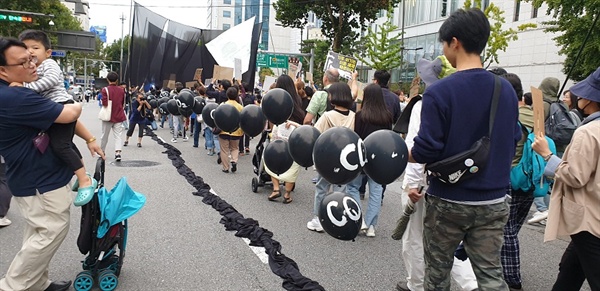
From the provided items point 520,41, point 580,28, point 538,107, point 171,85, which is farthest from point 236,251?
point 520,41

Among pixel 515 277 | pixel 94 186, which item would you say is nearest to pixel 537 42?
pixel 515 277

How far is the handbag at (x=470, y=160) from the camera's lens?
2277mm

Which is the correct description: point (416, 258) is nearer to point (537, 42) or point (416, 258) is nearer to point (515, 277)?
point (515, 277)

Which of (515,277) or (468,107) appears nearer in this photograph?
(468,107)

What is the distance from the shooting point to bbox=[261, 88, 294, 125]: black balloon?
14.8 ft

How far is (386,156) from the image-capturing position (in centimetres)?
289

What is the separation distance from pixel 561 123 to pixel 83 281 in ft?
19.5

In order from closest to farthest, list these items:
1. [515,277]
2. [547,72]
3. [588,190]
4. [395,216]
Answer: [588,190] → [515,277] → [395,216] → [547,72]

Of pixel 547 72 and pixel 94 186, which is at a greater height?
pixel 547 72

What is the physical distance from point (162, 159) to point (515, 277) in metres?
8.58

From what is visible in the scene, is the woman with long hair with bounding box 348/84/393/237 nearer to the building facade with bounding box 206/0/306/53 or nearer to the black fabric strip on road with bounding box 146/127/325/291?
the black fabric strip on road with bounding box 146/127/325/291

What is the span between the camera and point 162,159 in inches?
421

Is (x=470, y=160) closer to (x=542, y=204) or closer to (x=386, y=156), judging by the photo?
(x=386, y=156)

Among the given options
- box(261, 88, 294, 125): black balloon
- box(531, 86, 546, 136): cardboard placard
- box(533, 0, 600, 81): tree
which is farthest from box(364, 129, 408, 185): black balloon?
box(533, 0, 600, 81): tree
